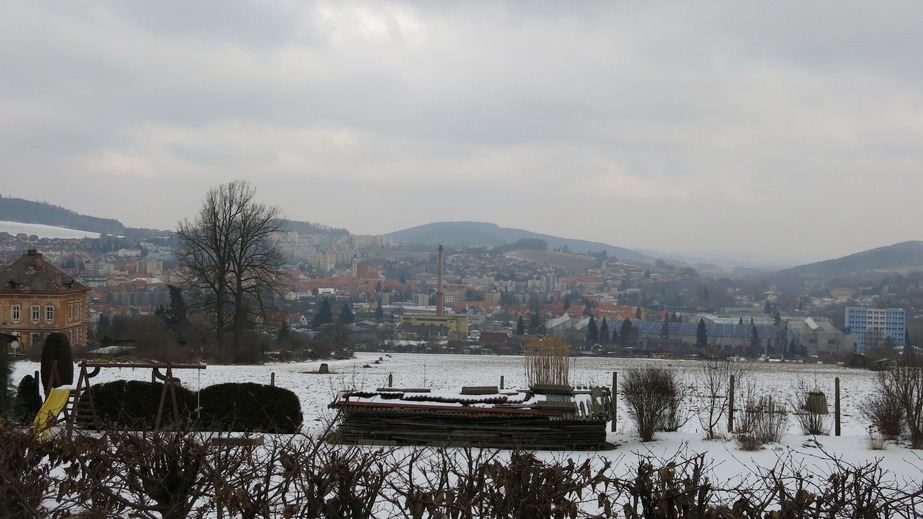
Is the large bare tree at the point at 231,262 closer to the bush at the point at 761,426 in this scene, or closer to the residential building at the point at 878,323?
the bush at the point at 761,426

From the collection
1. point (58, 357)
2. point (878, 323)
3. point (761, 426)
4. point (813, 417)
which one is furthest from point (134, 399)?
point (878, 323)

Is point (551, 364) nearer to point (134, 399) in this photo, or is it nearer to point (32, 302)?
point (134, 399)

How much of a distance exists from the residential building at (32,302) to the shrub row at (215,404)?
27.5 meters

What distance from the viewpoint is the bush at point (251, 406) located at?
13.6m

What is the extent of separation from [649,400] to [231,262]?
83.6 feet

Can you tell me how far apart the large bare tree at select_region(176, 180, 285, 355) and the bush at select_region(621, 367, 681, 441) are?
77.0 feet

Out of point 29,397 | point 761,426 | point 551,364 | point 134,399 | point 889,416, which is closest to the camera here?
point 761,426

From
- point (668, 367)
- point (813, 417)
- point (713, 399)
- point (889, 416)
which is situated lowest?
point (813, 417)

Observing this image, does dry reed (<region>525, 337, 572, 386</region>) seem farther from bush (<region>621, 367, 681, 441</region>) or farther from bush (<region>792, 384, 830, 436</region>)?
bush (<region>792, 384, 830, 436</region>)

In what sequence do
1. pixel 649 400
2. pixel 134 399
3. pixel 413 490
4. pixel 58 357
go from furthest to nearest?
pixel 58 357, pixel 649 400, pixel 134 399, pixel 413 490

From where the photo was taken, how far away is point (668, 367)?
56.4ft

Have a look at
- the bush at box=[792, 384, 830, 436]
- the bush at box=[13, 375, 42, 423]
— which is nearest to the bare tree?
the bush at box=[792, 384, 830, 436]

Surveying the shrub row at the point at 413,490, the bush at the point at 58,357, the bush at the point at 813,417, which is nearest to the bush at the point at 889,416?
the bush at the point at 813,417

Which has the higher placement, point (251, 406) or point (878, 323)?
point (251, 406)
